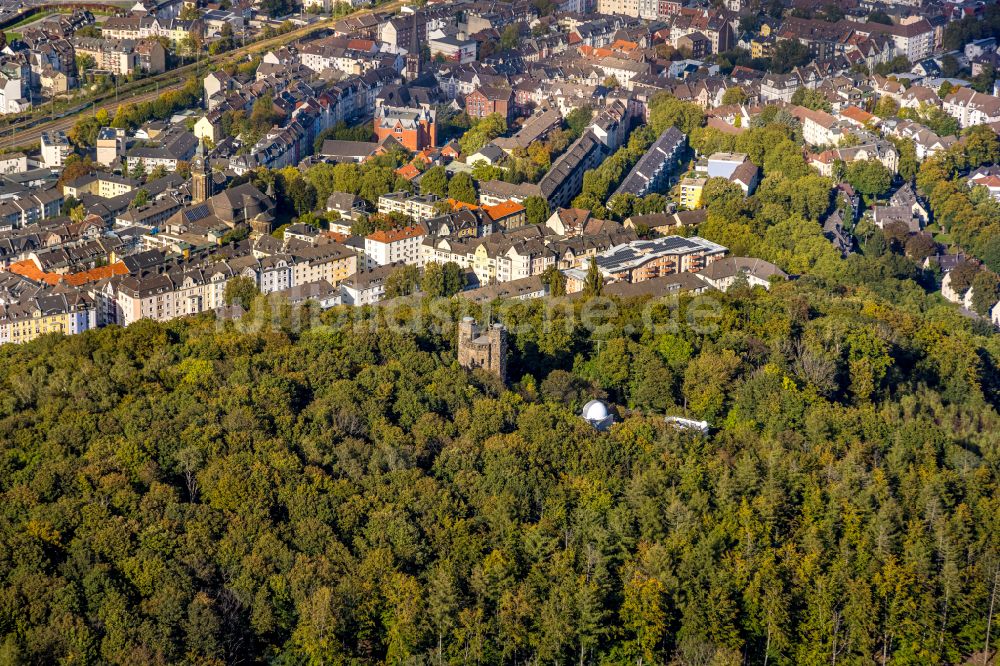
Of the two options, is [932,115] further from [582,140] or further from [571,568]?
[571,568]

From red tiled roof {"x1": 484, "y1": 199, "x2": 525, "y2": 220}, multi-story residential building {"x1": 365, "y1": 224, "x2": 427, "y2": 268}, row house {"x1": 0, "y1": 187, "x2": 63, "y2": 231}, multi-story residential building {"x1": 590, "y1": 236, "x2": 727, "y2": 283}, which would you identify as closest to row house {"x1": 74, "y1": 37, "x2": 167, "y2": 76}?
row house {"x1": 0, "y1": 187, "x2": 63, "y2": 231}

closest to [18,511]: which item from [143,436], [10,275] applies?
[143,436]

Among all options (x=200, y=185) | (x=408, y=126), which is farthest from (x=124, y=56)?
(x=200, y=185)

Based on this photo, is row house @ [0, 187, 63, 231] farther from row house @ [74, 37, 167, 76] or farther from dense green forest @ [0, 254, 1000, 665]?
row house @ [74, 37, 167, 76]

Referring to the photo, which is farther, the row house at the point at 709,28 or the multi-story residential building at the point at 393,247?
the row house at the point at 709,28

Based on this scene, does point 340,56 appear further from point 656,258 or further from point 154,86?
point 656,258

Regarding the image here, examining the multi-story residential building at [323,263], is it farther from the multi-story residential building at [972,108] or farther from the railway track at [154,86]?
the multi-story residential building at [972,108]

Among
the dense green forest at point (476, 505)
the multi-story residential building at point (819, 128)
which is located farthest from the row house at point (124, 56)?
the dense green forest at point (476, 505)
